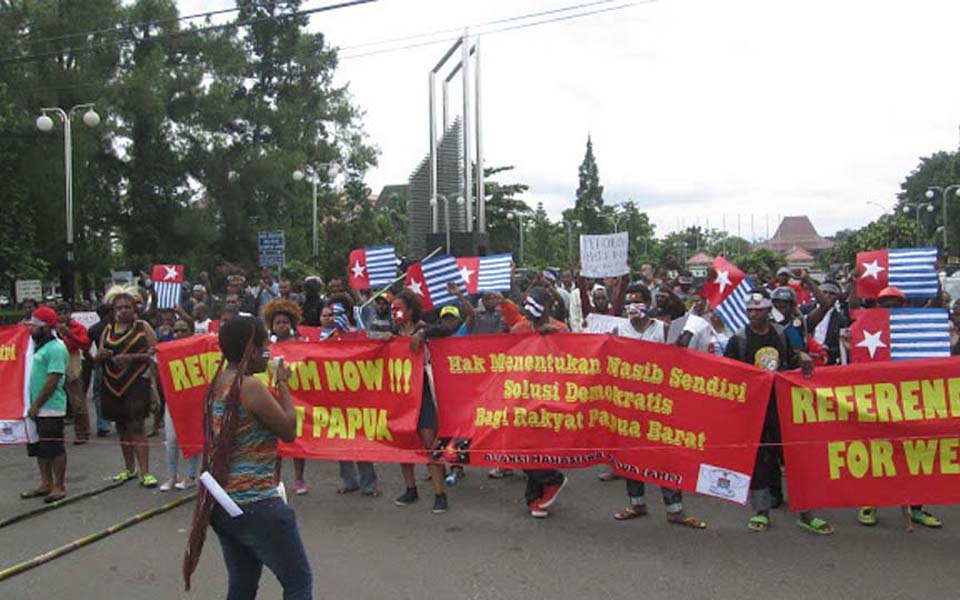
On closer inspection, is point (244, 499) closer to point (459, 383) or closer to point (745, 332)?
point (459, 383)

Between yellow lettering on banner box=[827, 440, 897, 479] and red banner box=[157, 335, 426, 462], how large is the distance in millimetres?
3030

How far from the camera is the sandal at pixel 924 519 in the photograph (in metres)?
5.89

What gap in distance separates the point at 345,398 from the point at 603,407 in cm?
216

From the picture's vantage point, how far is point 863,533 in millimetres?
5816

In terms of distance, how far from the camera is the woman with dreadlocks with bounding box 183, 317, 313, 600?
137 inches

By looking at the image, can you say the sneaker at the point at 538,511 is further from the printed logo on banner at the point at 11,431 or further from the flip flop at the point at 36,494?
the printed logo on banner at the point at 11,431

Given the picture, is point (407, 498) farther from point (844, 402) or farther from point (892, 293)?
point (892, 293)

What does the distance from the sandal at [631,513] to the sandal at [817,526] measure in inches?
45.3

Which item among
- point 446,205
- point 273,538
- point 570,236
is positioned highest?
point 570,236

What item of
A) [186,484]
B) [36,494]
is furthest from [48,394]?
[186,484]

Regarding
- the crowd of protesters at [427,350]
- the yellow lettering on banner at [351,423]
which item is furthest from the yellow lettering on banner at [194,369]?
the yellow lettering on banner at [351,423]

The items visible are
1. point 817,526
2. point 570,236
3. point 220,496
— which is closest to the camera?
point 220,496

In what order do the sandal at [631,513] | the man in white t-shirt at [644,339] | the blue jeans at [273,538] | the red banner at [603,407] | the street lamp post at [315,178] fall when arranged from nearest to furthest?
the blue jeans at [273,538]
the red banner at [603,407]
the man in white t-shirt at [644,339]
the sandal at [631,513]
the street lamp post at [315,178]

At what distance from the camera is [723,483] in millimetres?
5770
